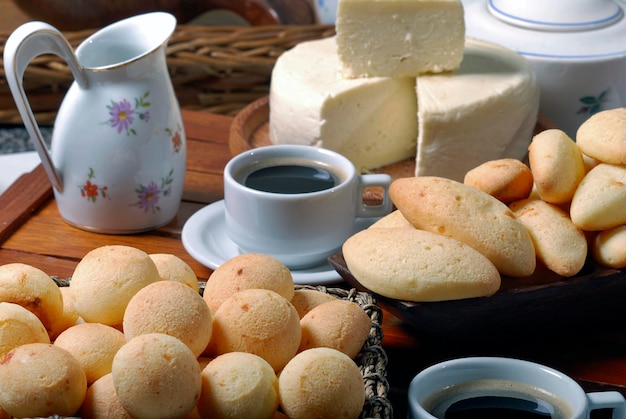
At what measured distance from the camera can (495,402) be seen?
2.14ft

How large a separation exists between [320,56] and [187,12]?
0.90m

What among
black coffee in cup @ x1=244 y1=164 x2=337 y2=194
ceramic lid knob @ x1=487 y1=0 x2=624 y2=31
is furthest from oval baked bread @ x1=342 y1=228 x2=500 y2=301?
ceramic lid knob @ x1=487 y1=0 x2=624 y2=31

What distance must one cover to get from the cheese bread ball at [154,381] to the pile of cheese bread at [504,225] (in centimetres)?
23

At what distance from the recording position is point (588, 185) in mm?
826

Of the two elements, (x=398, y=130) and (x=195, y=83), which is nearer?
(x=398, y=130)

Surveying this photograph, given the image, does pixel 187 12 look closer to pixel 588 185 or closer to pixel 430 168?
pixel 430 168

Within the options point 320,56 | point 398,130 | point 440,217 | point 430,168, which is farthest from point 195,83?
point 440,217

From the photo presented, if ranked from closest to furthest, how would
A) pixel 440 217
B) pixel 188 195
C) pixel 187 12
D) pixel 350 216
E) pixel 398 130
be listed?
pixel 440 217
pixel 350 216
pixel 188 195
pixel 398 130
pixel 187 12

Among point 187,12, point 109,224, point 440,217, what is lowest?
point 187,12

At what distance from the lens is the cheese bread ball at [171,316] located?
63 centimetres

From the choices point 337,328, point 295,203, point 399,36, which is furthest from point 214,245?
point 399,36

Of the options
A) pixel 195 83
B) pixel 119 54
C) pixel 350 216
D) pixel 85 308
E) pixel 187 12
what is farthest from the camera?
pixel 187 12

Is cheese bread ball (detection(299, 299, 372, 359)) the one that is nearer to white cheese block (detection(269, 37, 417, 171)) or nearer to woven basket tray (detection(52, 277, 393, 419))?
woven basket tray (detection(52, 277, 393, 419))

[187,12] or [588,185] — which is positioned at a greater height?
[588,185]
